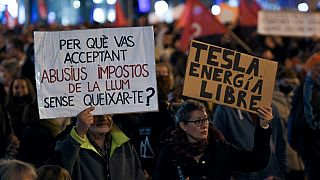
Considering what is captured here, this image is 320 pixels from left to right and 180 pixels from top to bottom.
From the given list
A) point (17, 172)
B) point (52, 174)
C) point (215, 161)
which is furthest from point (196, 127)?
point (17, 172)

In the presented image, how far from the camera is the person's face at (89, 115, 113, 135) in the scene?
702cm

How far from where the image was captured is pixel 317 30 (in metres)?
18.4

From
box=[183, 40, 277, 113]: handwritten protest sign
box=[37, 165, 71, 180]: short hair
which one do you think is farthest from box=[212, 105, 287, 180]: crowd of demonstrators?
box=[37, 165, 71, 180]: short hair

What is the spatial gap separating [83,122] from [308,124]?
318cm

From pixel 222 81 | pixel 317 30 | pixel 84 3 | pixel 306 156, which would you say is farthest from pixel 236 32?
pixel 84 3

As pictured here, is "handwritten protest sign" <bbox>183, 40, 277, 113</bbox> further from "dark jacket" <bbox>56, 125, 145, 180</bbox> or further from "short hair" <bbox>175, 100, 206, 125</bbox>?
"dark jacket" <bbox>56, 125, 145, 180</bbox>

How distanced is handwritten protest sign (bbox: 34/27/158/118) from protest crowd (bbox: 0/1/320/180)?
33mm

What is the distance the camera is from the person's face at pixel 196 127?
22.9ft

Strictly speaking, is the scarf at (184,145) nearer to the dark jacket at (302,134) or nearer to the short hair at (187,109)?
the short hair at (187,109)

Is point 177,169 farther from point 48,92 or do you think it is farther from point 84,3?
point 84,3

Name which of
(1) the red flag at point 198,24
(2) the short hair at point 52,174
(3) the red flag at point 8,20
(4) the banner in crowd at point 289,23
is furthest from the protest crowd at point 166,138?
(3) the red flag at point 8,20

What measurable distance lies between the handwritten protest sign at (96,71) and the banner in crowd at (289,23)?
444 inches

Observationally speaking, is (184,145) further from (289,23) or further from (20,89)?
(289,23)

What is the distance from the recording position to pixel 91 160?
6977 millimetres
